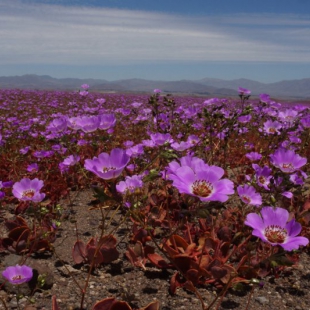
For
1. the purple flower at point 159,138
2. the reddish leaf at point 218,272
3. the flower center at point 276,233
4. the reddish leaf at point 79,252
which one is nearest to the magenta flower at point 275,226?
the flower center at point 276,233

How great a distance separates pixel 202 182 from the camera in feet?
6.70

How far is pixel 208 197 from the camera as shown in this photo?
180 cm

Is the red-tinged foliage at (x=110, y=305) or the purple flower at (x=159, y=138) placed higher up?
the purple flower at (x=159, y=138)

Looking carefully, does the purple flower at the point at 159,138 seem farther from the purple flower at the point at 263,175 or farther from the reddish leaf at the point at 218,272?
the reddish leaf at the point at 218,272

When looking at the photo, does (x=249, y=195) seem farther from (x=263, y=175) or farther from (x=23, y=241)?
(x=23, y=241)

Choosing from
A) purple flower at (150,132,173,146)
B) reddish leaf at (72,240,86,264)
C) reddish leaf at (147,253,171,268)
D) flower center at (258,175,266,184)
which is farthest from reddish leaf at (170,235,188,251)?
flower center at (258,175,266,184)

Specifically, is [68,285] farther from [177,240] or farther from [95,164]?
[95,164]

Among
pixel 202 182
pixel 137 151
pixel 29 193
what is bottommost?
pixel 29 193

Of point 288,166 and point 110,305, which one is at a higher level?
point 288,166

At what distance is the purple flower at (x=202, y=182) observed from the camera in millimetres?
1853

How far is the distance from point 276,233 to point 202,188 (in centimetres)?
50

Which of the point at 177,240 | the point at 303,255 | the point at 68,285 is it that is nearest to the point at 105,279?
the point at 68,285

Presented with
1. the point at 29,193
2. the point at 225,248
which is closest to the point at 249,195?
the point at 225,248

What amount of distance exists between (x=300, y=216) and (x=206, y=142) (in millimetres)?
1293
